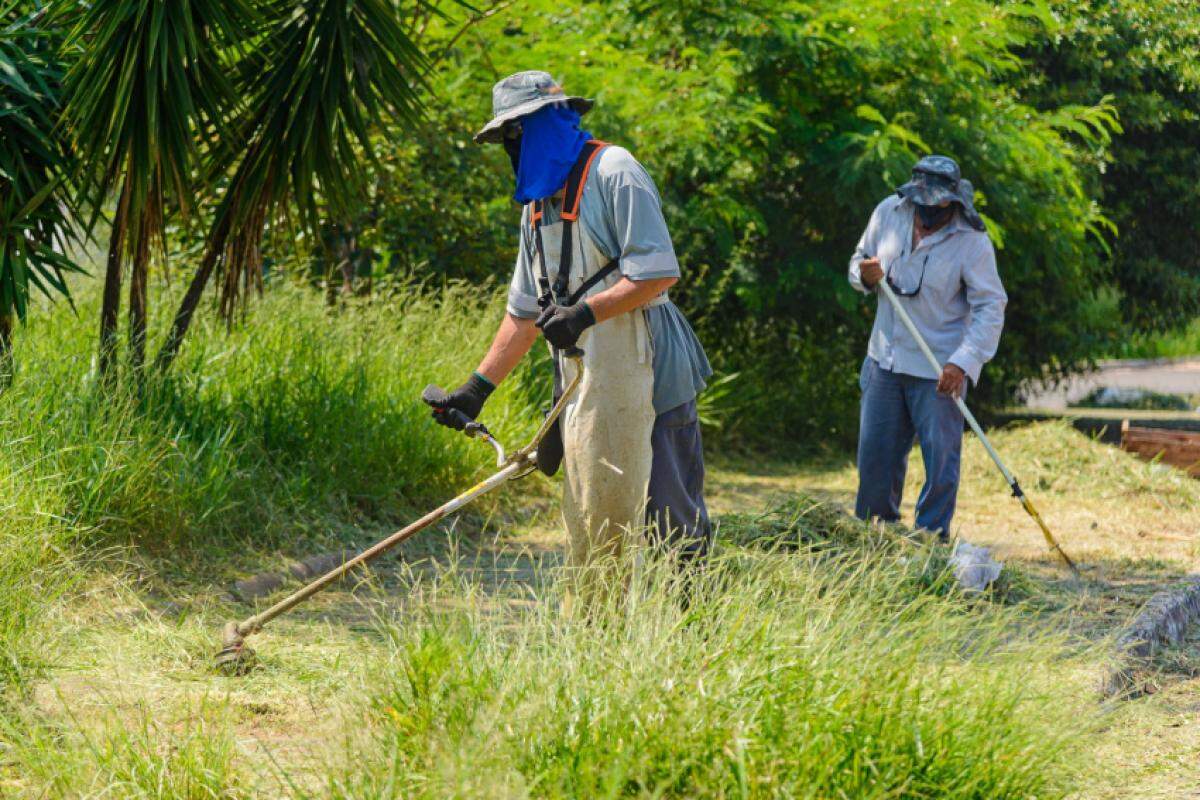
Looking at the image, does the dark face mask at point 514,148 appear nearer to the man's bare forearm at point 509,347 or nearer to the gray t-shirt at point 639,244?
the gray t-shirt at point 639,244

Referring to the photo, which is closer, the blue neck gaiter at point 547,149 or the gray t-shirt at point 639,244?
the gray t-shirt at point 639,244

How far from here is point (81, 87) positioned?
635cm

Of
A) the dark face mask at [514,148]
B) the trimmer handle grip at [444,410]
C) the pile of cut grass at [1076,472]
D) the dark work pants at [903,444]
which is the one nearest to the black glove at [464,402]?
the trimmer handle grip at [444,410]

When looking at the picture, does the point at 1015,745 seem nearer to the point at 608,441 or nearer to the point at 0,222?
the point at 608,441

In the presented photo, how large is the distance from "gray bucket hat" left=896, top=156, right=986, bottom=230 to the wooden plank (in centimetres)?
455

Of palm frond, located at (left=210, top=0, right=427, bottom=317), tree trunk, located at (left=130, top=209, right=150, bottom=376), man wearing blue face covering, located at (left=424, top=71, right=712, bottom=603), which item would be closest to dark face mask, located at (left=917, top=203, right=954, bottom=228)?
man wearing blue face covering, located at (left=424, top=71, right=712, bottom=603)

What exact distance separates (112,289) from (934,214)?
399 centimetres

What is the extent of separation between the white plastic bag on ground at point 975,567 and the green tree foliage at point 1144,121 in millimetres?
8452

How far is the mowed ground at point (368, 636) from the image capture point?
3715 millimetres

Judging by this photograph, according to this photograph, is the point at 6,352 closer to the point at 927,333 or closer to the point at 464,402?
the point at 464,402

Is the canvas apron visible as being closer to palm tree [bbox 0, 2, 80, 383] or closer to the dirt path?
palm tree [bbox 0, 2, 80, 383]

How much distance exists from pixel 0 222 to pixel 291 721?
137 inches

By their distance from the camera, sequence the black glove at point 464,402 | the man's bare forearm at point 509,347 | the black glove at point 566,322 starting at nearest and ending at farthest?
the black glove at point 566,322 < the black glove at point 464,402 < the man's bare forearm at point 509,347

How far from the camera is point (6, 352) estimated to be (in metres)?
6.43
